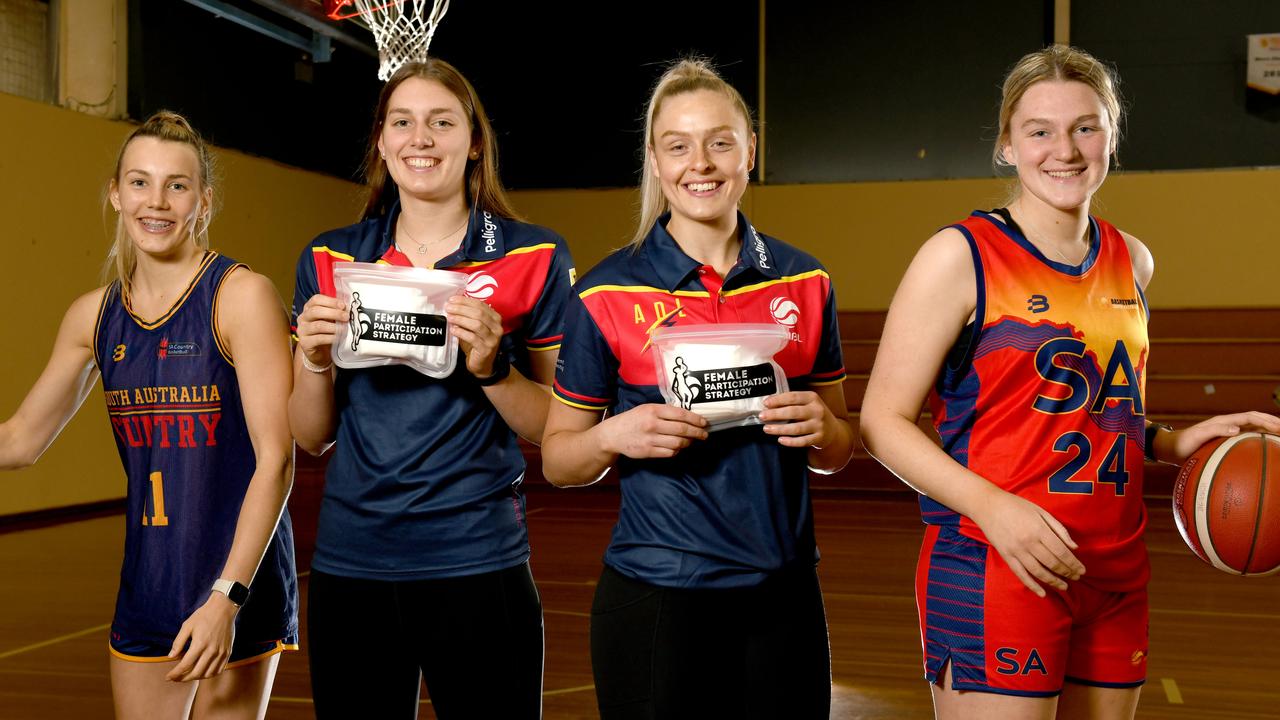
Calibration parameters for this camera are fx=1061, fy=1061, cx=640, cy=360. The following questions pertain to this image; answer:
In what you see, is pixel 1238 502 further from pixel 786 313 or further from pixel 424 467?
pixel 424 467

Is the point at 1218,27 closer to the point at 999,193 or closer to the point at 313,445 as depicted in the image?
the point at 999,193

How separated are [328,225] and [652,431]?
942 cm

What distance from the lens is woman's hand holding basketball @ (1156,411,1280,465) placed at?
172 centimetres

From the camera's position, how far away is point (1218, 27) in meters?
9.81

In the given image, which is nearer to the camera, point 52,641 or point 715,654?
point 715,654

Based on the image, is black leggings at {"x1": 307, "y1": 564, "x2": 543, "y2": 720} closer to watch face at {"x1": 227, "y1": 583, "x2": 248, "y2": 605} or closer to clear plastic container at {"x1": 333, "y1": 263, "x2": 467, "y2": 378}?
watch face at {"x1": 227, "y1": 583, "x2": 248, "y2": 605}

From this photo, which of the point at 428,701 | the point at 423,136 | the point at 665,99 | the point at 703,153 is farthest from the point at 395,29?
the point at 703,153

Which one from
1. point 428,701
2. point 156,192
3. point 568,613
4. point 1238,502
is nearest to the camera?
point 1238,502

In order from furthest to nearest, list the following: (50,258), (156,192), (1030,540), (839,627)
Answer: (50,258)
(839,627)
(156,192)
(1030,540)

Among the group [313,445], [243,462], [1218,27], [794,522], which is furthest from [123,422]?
[1218,27]

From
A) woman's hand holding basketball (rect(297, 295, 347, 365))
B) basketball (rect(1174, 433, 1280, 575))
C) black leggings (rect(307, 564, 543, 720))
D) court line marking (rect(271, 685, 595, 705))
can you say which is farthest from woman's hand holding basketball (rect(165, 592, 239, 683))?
court line marking (rect(271, 685, 595, 705))

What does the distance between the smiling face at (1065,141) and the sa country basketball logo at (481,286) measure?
2.98 ft

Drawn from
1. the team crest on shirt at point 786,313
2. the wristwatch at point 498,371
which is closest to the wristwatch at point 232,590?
the wristwatch at point 498,371

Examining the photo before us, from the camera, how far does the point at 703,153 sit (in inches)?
65.1
